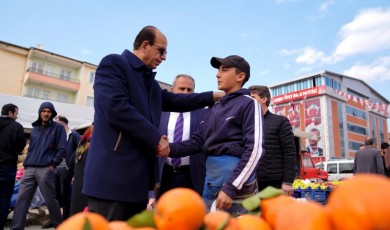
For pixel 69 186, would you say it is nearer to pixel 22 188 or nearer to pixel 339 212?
pixel 22 188

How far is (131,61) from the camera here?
2027 mm

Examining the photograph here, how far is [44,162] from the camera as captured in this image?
5.04 metres

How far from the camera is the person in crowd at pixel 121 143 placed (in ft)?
5.74

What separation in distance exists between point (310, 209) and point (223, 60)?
192 cm

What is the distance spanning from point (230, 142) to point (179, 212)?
1.48m

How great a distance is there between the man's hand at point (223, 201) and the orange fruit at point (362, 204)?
129 cm

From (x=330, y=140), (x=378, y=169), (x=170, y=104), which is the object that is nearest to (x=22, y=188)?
(x=170, y=104)

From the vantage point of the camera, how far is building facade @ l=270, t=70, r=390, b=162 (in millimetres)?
55125

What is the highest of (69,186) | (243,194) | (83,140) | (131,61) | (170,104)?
(131,61)

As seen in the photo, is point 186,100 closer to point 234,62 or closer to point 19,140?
point 234,62

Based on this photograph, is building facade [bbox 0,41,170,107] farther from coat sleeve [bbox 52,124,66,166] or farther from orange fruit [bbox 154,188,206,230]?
orange fruit [bbox 154,188,206,230]

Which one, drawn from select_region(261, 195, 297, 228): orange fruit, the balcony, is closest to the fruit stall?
select_region(261, 195, 297, 228): orange fruit

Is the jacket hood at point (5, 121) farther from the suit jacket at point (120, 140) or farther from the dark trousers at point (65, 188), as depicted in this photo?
the suit jacket at point (120, 140)

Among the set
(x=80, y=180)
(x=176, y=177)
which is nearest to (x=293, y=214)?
(x=176, y=177)
